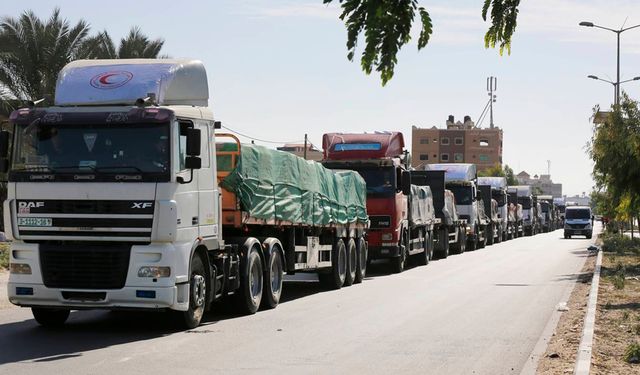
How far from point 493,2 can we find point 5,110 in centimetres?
2691

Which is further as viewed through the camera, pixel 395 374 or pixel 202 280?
pixel 202 280

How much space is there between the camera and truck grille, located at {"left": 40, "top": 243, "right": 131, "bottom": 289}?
487 inches

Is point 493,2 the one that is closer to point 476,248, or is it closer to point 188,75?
point 188,75

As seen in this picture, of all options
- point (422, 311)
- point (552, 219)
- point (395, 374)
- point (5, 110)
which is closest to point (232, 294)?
point (422, 311)

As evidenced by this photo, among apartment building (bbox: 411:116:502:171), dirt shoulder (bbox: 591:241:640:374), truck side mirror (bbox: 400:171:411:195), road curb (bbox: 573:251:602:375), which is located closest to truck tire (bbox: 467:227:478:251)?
dirt shoulder (bbox: 591:241:640:374)

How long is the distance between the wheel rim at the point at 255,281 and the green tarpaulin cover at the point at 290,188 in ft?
2.68

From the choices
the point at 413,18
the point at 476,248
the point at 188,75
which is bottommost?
the point at 476,248

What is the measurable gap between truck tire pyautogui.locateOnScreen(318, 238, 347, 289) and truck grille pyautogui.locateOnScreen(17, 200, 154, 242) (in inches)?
349

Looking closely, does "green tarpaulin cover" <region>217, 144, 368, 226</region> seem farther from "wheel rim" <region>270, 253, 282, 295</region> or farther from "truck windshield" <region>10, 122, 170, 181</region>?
"truck windshield" <region>10, 122, 170, 181</region>

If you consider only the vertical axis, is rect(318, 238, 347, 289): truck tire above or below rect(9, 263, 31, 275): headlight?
below

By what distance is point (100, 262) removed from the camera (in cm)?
1241

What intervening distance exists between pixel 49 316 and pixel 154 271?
7.68 feet

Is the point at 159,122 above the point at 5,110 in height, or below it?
below

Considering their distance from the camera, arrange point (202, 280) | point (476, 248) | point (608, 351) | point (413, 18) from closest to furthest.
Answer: point (413, 18), point (608, 351), point (202, 280), point (476, 248)
